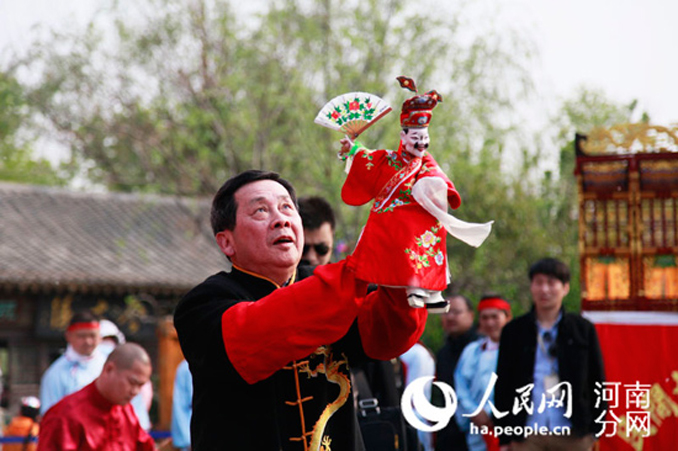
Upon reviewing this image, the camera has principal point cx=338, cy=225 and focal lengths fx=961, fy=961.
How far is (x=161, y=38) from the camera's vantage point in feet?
51.2

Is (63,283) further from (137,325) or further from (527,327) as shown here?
(527,327)

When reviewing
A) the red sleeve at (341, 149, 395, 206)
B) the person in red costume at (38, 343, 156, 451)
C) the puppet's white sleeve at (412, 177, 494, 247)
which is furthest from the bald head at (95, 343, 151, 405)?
the puppet's white sleeve at (412, 177, 494, 247)

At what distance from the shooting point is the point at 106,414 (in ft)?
16.2

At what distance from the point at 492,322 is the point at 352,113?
165 inches

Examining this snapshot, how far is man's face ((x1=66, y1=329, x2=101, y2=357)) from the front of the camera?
299 inches

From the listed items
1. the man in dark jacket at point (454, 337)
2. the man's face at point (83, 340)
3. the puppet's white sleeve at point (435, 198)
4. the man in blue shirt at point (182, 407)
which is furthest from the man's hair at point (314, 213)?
the man's face at point (83, 340)

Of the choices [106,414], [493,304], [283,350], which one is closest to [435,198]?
[283,350]

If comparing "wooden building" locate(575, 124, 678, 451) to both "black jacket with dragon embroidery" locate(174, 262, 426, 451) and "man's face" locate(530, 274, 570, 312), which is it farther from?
"black jacket with dragon embroidery" locate(174, 262, 426, 451)

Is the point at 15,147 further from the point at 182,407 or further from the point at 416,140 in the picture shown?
the point at 416,140

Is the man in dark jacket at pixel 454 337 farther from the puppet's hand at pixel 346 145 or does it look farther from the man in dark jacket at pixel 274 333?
the puppet's hand at pixel 346 145

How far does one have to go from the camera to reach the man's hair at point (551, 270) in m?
5.61

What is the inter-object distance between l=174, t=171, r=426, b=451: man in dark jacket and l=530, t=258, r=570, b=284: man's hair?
3.01 metres

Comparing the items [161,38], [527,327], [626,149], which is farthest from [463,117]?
[527,327]

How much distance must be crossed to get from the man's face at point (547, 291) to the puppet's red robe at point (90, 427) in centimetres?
235
